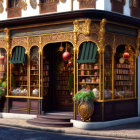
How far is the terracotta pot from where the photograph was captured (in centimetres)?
1490

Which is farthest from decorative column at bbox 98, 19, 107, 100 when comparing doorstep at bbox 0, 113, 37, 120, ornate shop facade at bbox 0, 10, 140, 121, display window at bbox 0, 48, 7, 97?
display window at bbox 0, 48, 7, 97

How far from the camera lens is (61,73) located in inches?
722

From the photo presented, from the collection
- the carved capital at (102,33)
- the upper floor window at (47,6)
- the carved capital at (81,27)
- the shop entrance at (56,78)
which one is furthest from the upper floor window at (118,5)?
the shop entrance at (56,78)

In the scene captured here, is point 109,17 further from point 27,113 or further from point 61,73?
point 27,113

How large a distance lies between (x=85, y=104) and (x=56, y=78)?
3980 mm

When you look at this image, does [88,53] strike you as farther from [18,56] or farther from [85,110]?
[18,56]

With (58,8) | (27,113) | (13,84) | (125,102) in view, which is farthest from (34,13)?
(125,102)

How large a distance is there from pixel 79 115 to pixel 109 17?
4810mm

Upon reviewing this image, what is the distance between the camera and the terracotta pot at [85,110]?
14898 mm

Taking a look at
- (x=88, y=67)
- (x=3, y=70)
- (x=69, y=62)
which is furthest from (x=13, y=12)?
(x=88, y=67)

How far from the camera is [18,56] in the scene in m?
18.0

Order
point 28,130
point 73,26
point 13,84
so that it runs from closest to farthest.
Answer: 1. point 28,130
2. point 73,26
3. point 13,84

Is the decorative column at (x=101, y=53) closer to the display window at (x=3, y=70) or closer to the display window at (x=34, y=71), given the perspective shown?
the display window at (x=34, y=71)

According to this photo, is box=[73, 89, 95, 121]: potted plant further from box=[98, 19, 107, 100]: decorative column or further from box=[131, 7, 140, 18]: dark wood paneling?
box=[131, 7, 140, 18]: dark wood paneling
